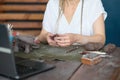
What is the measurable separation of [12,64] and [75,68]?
0.38 metres

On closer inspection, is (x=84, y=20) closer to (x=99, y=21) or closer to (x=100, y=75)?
(x=99, y=21)

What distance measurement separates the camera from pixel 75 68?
1.48m

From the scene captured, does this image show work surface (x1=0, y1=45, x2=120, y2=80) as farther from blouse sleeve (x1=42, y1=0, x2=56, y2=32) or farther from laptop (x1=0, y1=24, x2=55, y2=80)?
blouse sleeve (x1=42, y1=0, x2=56, y2=32)

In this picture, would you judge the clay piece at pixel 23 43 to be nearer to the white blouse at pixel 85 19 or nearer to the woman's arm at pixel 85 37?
the woman's arm at pixel 85 37

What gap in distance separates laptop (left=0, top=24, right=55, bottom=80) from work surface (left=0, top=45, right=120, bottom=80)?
34 millimetres

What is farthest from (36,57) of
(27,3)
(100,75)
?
(27,3)

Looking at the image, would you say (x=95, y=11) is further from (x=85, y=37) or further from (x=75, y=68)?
(x=75, y=68)

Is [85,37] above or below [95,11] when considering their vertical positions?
below

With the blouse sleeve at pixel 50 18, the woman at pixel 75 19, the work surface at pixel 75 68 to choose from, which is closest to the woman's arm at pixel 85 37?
the woman at pixel 75 19

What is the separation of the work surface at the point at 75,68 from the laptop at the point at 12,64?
3 cm

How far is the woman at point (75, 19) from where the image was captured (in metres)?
2.35

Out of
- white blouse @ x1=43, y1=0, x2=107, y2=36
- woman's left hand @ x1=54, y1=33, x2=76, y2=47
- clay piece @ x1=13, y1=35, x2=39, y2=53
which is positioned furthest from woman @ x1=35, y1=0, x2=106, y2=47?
clay piece @ x1=13, y1=35, x2=39, y2=53

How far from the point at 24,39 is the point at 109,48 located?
55 cm

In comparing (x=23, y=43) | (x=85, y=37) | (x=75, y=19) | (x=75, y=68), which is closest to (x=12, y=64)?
(x=75, y=68)
